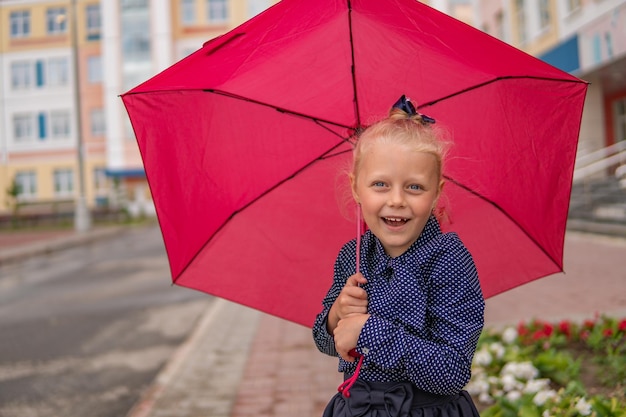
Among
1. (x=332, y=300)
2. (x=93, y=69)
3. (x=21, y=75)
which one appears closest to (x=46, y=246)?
(x=332, y=300)

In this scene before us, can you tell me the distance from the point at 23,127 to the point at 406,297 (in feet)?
157

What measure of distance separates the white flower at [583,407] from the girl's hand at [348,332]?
1.83m

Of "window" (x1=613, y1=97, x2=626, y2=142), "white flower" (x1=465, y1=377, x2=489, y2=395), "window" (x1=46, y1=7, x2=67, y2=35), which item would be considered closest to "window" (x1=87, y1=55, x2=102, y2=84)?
"window" (x1=46, y1=7, x2=67, y2=35)

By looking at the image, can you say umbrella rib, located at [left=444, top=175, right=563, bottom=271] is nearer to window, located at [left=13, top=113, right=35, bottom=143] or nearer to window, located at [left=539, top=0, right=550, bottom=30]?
window, located at [left=539, top=0, right=550, bottom=30]

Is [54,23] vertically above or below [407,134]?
above

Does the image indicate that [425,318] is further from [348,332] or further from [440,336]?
[348,332]

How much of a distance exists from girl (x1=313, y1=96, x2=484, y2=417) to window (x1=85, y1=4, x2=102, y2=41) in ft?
154

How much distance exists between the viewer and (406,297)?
1.81 m

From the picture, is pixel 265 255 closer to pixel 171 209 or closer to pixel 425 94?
pixel 171 209

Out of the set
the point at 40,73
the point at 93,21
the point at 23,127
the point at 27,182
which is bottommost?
the point at 27,182

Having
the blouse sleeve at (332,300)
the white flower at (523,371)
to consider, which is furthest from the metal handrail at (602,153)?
the blouse sleeve at (332,300)

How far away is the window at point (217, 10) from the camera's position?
1687 inches

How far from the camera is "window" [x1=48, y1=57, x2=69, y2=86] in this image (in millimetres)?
44438

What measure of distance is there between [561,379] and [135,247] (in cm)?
1639
